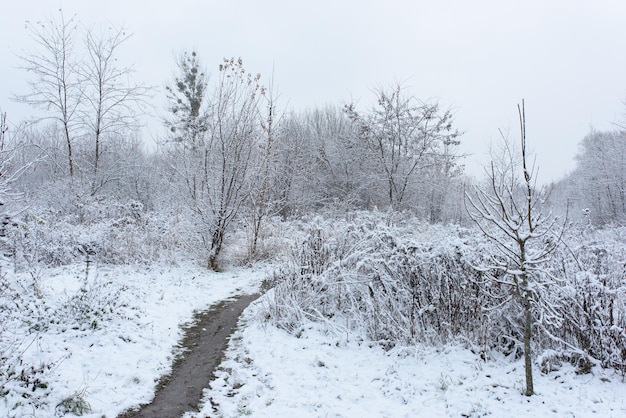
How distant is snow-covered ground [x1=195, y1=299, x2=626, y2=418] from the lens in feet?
14.3

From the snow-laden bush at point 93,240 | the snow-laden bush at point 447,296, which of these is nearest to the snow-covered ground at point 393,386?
the snow-laden bush at point 447,296

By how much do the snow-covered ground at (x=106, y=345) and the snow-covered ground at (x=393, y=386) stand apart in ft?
3.39

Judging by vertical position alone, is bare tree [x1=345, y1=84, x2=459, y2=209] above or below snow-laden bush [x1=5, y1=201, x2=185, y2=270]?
above

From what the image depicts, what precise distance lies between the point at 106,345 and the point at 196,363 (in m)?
1.32

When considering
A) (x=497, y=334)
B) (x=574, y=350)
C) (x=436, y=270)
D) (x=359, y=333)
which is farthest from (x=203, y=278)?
(x=574, y=350)

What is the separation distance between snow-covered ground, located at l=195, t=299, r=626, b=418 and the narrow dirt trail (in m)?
0.22

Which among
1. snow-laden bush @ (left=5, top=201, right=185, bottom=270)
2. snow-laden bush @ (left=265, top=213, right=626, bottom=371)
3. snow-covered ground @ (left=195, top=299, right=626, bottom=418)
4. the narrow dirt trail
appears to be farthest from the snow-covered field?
snow-laden bush @ (left=5, top=201, right=185, bottom=270)

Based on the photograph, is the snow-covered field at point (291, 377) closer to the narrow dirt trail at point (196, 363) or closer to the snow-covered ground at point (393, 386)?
the snow-covered ground at point (393, 386)

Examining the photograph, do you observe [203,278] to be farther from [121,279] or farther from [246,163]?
[246,163]

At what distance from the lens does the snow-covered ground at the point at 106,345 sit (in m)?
4.20

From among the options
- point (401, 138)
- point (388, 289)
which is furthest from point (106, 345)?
point (401, 138)

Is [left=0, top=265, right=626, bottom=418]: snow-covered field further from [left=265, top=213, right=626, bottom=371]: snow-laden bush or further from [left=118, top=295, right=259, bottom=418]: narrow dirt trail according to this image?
[left=265, top=213, right=626, bottom=371]: snow-laden bush

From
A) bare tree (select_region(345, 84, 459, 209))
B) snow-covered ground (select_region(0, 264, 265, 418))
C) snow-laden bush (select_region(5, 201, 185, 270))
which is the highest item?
bare tree (select_region(345, 84, 459, 209))

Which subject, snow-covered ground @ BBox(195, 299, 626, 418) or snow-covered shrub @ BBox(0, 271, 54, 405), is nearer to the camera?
snow-covered shrub @ BBox(0, 271, 54, 405)
